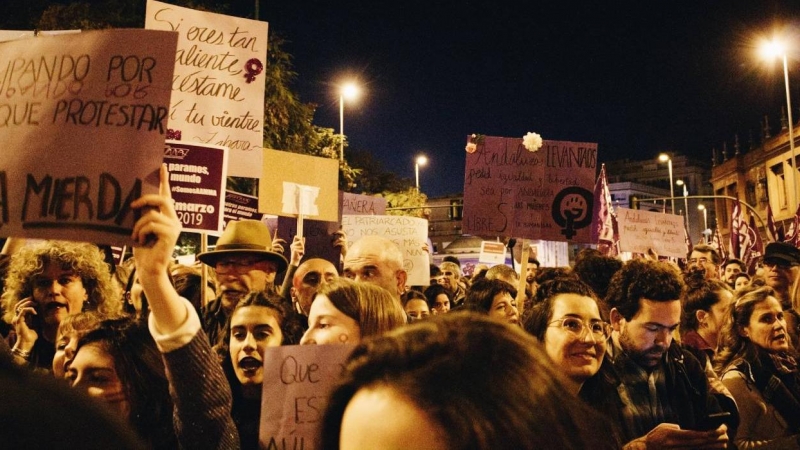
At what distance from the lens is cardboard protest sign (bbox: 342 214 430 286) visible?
8336 mm

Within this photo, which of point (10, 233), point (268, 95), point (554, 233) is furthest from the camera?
point (268, 95)

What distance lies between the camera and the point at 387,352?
126 centimetres

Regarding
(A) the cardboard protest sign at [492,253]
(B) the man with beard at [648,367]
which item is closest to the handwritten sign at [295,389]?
(B) the man with beard at [648,367]

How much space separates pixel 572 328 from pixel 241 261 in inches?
96.4

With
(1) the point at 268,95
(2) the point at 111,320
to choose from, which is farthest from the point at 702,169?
(2) the point at 111,320

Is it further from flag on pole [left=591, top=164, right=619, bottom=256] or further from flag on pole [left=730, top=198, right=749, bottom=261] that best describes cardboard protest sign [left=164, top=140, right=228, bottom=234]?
flag on pole [left=730, top=198, right=749, bottom=261]

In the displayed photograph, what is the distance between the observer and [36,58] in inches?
97.0

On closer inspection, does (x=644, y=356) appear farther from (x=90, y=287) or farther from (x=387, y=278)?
(x=90, y=287)

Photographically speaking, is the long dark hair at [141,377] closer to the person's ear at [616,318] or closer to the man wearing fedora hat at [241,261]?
the man wearing fedora hat at [241,261]

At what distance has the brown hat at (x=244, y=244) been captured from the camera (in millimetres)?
5055

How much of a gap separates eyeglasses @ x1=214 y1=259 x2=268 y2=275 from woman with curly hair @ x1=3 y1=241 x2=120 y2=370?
804mm

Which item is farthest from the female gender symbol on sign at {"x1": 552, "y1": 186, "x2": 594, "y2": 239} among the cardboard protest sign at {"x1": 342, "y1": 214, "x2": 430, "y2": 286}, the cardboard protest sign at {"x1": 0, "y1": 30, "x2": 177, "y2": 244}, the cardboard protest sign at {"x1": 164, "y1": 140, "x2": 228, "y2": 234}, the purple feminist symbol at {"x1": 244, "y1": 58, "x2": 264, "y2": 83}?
the cardboard protest sign at {"x1": 0, "y1": 30, "x2": 177, "y2": 244}

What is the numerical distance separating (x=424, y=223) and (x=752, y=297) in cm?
426

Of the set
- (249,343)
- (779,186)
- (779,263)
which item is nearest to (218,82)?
(249,343)
